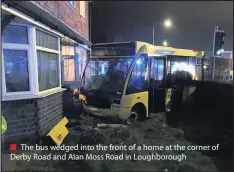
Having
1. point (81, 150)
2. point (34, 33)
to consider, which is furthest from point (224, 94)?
point (34, 33)

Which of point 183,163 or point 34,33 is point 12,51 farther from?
point 183,163

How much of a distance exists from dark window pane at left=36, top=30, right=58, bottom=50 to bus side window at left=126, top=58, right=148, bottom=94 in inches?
94.2

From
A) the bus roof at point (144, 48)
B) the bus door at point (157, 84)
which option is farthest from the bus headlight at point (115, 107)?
the bus roof at point (144, 48)

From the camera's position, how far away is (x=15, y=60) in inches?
202

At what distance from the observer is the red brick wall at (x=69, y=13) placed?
7.71 meters

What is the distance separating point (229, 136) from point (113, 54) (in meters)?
3.75

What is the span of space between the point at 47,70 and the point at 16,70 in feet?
4.08

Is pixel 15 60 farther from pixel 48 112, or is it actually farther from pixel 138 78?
pixel 138 78

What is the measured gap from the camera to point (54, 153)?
482cm

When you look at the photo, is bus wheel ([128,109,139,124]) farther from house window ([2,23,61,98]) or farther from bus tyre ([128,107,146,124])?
house window ([2,23,61,98])

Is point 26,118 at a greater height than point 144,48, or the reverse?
point 144,48

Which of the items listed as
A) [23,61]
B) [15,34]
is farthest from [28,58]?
[15,34]

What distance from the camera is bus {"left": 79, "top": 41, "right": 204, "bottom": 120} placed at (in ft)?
22.0

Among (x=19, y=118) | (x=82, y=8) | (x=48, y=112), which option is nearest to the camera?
(x=19, y=118)
